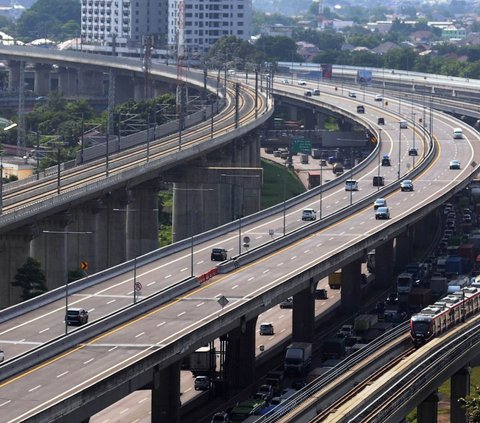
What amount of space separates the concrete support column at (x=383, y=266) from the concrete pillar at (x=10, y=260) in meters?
25.7

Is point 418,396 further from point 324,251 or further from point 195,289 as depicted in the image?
point 324,251

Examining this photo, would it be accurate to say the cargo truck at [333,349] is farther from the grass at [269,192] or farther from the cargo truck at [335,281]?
the grass at [269,192]

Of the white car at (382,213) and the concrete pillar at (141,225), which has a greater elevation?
the white car at (382,213)

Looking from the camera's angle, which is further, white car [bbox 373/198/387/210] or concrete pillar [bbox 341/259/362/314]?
white car [bbox 373/198/387/210]

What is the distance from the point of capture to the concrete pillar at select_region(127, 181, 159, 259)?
430 feet

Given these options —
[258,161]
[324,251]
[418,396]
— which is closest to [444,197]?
[324,251]

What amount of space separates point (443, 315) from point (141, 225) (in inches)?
1692

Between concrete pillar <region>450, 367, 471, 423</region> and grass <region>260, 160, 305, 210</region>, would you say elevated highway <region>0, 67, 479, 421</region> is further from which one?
grass <region>260, 160, 305, 210</region>

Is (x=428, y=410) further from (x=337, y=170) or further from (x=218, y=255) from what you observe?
(x=337, y=170)

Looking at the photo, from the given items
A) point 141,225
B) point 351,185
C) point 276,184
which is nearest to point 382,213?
point 141,225

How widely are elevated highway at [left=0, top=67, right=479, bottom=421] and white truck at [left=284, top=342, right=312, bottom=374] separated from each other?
2.29 m

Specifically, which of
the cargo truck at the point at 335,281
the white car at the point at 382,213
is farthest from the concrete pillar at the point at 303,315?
the white car at the point at 382,213

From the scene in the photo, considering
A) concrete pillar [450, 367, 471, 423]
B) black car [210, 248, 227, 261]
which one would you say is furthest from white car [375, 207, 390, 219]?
concrete pillar [450, 367, 471, 423]

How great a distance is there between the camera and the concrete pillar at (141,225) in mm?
131125
